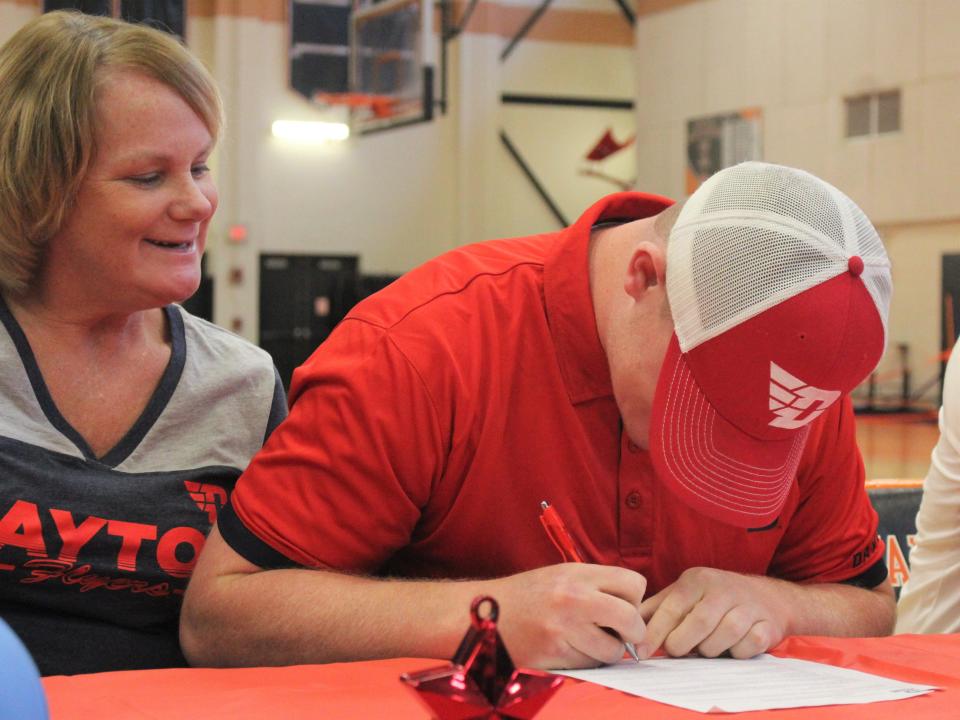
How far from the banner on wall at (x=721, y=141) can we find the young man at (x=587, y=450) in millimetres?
12165

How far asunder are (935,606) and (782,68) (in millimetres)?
12207

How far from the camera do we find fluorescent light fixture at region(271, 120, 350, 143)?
14.2m

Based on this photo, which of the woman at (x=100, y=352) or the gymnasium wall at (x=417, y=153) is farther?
the gymnasium wall at (x=417, y=153)

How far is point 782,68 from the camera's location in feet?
43.8

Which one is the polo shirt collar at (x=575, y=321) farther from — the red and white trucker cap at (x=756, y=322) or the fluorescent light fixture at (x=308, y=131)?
the fluorescent light fixture at (x=308, y=131)

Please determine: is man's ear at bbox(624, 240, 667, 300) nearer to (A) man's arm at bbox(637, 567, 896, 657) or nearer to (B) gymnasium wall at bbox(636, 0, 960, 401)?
(A) man's arm at bbox(637, 567, 896, 657)

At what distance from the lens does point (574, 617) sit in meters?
1.28

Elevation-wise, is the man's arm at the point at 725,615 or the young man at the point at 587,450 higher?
the young man at the point at 587,450

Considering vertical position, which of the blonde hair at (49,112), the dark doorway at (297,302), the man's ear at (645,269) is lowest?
the dark doorway at (297,302)

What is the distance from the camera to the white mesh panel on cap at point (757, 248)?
122cm


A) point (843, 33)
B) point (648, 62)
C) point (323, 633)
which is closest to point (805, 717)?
point (323, 633)

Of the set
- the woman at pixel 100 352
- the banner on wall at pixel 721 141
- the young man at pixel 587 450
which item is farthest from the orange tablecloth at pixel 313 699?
the banner on wall at pixel 721 141

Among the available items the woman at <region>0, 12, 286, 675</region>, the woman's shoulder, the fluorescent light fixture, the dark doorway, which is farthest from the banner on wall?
the woman at <region>0, 12, 286, 675</region>

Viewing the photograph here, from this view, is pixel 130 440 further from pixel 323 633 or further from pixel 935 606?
pixel 935 606
